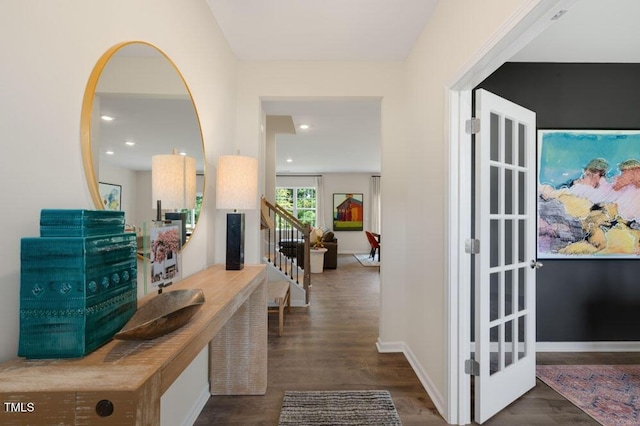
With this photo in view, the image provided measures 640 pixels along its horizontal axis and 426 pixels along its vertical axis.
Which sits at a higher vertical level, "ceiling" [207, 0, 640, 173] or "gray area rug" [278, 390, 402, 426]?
"ceiling" [207, 0, 640, 173]

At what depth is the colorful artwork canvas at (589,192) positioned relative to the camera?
273 centimetres

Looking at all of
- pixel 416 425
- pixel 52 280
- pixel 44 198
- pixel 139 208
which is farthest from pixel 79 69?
pixel 416 425

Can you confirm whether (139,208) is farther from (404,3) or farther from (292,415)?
(404,3)

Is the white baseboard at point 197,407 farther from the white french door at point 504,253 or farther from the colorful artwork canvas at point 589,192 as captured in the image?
the colorful artwork canvas at point 589,192

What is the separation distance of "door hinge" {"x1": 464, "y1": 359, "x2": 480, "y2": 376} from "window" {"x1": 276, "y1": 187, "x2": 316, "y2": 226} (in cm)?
892

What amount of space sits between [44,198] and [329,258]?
21.7 feet

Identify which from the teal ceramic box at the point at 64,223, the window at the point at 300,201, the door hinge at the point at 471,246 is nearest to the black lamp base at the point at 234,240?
the teal ceramic box at the point at 64,223

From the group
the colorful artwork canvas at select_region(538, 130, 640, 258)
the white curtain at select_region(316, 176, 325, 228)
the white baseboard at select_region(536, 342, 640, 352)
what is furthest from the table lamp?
the white curtain at select_region(316, 176, 325, 228)

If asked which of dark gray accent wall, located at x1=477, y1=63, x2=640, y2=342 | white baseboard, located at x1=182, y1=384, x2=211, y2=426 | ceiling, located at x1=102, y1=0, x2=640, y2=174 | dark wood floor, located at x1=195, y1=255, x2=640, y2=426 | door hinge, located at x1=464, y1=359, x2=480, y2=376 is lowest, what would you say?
dark wood floor, located at x1=195, y1=255, x2=640, y2=426

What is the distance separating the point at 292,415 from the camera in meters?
1.91

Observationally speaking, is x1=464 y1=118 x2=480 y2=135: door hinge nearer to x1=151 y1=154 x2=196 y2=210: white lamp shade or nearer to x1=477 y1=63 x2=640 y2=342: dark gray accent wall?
x1=477 y1=63 x2=640 y2=342: dark gray accent wall

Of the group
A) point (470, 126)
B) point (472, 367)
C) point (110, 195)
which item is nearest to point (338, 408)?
point (472, 367)

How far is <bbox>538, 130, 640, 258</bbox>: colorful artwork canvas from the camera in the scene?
273cm

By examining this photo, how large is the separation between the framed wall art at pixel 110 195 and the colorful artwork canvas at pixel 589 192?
3284mm
